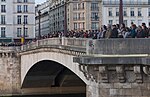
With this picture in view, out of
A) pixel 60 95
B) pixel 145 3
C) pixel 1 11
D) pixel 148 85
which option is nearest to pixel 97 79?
pixel 148 85

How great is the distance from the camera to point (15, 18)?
263 feet

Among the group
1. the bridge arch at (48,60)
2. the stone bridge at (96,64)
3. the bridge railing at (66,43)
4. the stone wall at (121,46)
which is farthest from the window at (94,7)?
the stone wall at (121,46)

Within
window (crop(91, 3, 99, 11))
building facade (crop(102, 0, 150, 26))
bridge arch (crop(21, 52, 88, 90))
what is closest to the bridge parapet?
bridge arch (crop(21, 52, 88, 90))

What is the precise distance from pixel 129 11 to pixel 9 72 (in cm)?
3766

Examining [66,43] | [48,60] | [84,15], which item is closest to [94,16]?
[84,15]

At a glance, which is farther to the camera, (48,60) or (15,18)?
(15,18)

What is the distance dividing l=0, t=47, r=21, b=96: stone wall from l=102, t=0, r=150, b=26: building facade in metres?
32.9

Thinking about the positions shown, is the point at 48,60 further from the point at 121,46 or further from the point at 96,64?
the point at 121,46

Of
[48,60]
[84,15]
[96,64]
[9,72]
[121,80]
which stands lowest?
[9,72]

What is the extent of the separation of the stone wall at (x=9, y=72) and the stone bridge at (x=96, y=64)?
881mm

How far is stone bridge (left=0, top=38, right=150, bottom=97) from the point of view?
17062 mm

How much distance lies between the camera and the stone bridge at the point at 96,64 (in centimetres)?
1706

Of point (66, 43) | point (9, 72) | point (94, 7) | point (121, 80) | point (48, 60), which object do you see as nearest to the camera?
point (121, 80)

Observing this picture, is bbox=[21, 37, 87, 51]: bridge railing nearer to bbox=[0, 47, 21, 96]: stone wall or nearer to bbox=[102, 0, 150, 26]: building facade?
bbox=[0, 47, 21, 96]: stone wall
